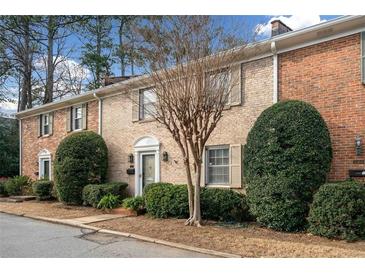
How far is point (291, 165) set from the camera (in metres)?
7.91

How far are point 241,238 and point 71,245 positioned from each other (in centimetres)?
345

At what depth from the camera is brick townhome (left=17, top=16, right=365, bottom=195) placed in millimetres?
8320

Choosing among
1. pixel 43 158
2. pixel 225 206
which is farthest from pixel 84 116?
pixel 225 206

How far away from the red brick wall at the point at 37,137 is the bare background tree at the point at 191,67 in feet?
24.2

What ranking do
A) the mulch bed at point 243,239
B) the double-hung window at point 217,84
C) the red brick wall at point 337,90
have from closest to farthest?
the mulch bed at point 243,239 < the red brick wall at point 337,90 < the double-hung window at point 217,84

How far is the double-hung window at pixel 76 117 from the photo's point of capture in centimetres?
1631

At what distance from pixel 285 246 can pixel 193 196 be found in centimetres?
320

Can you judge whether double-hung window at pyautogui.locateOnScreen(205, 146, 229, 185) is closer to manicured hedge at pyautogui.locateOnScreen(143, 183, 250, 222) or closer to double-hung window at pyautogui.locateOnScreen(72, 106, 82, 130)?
manicured hedge at pyautogui.locateOnScreen(143, 183, 250, 222)

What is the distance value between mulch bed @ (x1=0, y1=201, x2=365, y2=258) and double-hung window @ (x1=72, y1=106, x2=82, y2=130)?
7614 mm

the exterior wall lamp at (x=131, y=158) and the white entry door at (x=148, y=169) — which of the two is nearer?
the white entry door at (x=148, y=169)

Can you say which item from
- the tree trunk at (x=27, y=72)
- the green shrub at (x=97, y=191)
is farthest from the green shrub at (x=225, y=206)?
the tree trunk at (x=27, y=72)

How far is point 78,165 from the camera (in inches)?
521

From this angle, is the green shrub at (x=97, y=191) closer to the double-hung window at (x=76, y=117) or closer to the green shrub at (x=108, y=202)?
the green shrub at (x=108, y=202)

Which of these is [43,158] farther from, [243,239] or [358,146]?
[358,146]
